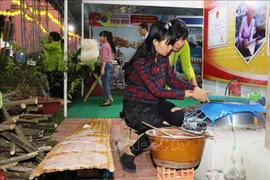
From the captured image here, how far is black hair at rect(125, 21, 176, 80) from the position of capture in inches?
93.6

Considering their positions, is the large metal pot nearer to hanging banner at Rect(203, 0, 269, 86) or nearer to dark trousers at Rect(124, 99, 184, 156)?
dark trousers at Rect(124, 99, 184, 156)

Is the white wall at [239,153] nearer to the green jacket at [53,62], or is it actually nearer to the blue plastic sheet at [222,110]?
the blue plastic sheet at [222,110]

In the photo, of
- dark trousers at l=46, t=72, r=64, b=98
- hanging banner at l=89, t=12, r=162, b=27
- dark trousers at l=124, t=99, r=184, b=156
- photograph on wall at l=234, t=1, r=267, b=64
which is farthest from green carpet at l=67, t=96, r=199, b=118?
hanging banner at l=89, t=12, r=162, b=27

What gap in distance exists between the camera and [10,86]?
4.23 m

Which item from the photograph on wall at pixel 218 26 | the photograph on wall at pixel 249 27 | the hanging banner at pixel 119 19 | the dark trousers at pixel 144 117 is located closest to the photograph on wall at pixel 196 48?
the hanging banner at pixel 119 19

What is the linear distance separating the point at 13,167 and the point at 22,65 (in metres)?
2.28

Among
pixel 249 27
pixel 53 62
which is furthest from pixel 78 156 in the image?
pixel 249 27

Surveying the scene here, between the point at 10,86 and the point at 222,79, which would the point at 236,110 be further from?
the point at 10,86

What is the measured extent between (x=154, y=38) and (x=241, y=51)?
2.62 metres

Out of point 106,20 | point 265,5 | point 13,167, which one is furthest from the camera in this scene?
point 106,20

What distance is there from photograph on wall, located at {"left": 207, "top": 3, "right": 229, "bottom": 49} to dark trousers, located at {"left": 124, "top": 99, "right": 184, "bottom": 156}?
310cm

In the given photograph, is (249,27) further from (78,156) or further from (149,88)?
(78,156)

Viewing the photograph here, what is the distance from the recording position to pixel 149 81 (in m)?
2.37

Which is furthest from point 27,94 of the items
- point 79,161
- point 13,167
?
point 79,161
